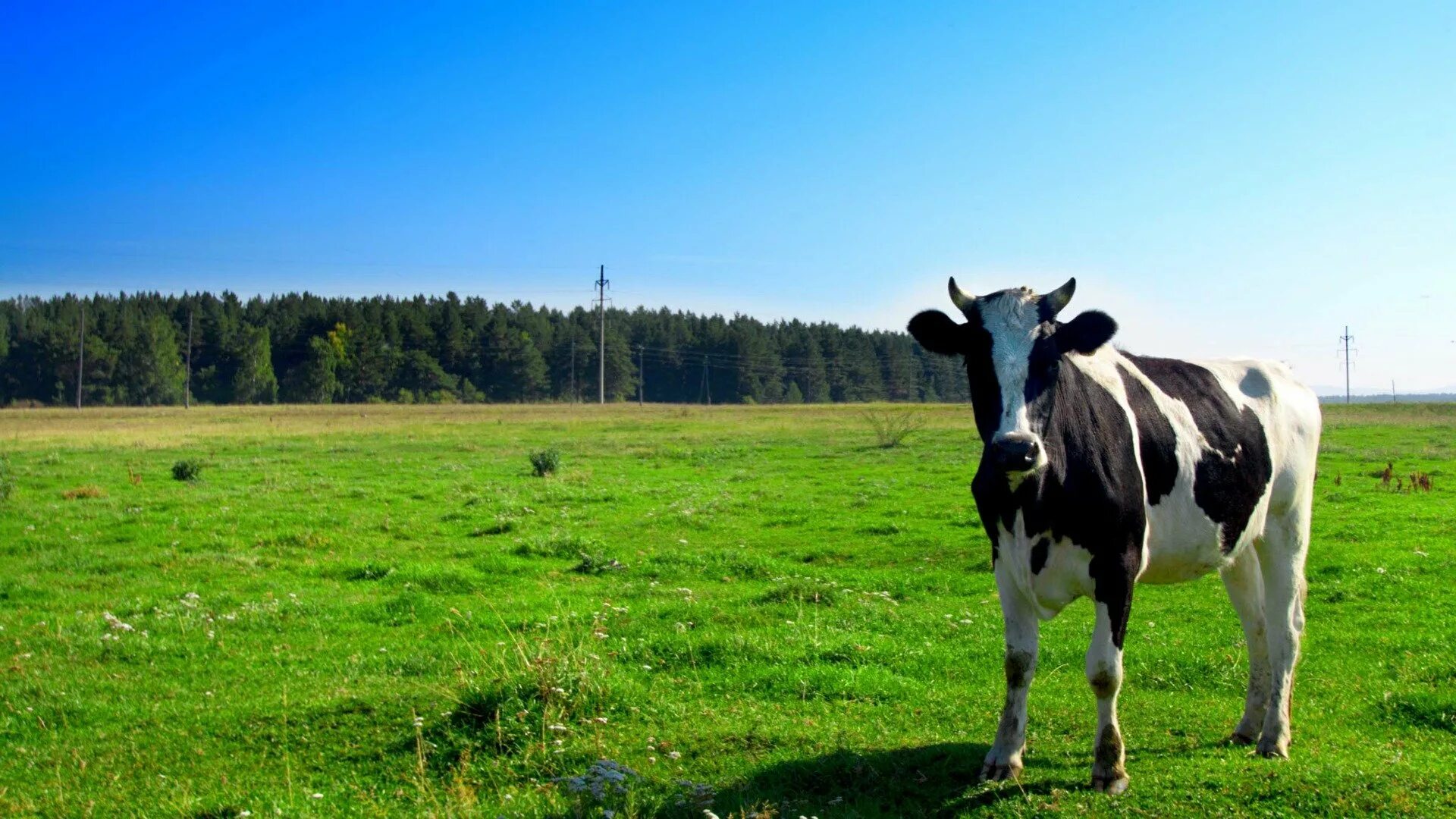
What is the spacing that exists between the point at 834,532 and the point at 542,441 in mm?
29521

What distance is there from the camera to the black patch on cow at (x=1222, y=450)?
730cm

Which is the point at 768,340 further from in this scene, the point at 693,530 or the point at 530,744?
the point at 530,744

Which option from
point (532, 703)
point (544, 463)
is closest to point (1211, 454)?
point (532, 703)

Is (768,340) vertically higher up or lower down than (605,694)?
higher up

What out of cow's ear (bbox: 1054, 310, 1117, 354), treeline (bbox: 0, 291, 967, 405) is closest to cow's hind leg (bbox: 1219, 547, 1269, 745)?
cow's ear (bbox: 1054, 310, 1117, 354)

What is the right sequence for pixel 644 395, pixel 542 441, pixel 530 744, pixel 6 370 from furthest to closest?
pixel 644 395
pixel 6 370
pixel 542 441
pixel 530 744

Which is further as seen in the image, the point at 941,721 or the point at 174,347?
the point at 174,347

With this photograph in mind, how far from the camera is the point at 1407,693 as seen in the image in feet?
28.5

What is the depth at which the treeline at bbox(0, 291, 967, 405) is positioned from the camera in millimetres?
101062

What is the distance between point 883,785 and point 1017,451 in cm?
222

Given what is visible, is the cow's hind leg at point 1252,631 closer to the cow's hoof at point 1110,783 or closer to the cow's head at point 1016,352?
the cow's hoof at point 1110,783

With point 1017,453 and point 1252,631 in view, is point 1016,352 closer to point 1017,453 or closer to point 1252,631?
point 1017,453

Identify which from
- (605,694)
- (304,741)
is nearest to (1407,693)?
(605,694)

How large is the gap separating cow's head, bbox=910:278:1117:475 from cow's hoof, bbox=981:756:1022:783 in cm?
184
